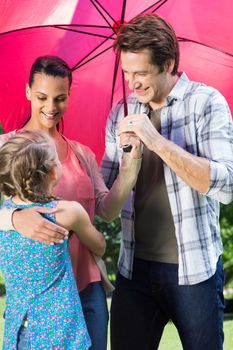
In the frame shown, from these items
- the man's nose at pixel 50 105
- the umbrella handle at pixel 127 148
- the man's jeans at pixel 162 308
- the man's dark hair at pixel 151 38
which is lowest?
the man's jeans at pixel 162 308

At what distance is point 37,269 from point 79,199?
54cm

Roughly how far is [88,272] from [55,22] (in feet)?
4.20

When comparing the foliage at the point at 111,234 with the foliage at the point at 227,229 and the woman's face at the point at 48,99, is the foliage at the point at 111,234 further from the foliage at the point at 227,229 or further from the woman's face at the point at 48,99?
the woman's face at the point at 48,99

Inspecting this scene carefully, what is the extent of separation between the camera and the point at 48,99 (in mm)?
3682

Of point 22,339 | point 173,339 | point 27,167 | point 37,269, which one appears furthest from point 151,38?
point 173,339

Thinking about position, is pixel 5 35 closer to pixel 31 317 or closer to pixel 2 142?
pixel 2 142

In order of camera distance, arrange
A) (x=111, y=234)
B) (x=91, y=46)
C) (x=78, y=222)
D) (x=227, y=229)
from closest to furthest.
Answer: (x=78, y=222), (x=91, y=46), (x=227, y=229), (x=111, y=234)

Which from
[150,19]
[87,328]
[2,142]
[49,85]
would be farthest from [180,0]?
[87,328]

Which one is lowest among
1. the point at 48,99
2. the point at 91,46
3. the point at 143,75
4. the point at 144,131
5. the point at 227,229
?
the point at 227,229

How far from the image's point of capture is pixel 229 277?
39.1 feet

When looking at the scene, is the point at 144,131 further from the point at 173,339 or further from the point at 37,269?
the point at 173,339

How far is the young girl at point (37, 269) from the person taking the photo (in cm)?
314

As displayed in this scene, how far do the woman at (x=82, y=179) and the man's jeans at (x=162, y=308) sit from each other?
6.9 inches

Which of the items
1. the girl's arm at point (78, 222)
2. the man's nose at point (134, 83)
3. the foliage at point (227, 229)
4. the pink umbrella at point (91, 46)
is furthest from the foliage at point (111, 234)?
the girl's arm at point (78, 222)
